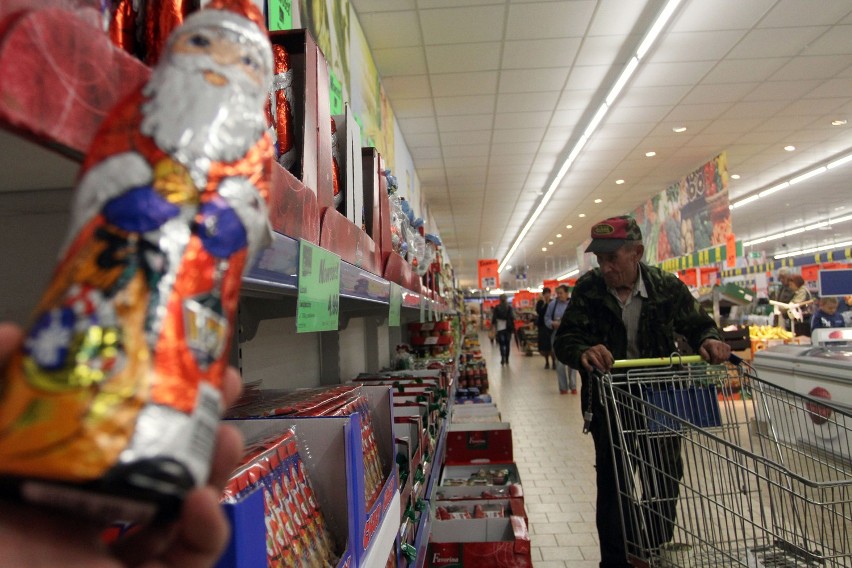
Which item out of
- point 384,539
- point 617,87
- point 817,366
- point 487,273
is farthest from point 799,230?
point 384,539

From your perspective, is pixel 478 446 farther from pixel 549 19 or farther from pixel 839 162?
pixel 839 162

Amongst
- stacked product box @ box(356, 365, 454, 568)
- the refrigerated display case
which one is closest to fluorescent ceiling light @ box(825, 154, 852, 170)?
the refrigerated display case

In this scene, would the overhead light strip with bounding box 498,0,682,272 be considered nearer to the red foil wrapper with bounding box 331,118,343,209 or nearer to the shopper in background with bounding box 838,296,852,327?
the red foil wrapper with bounding box 331,118,343,209

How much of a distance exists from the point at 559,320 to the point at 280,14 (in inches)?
311

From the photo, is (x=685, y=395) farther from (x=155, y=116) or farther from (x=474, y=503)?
(x=155, y=116)

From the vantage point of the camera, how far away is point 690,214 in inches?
390

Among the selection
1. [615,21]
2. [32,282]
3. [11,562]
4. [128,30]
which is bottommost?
[11,562]

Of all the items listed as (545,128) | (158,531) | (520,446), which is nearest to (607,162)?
(545,128)

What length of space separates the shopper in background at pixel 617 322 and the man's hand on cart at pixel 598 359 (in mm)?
180

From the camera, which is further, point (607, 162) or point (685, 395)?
point (607, 162)

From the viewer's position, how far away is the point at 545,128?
7.25m

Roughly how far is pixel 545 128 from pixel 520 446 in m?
3.97

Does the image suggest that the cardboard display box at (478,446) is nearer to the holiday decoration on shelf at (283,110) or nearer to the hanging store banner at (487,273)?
the holiday decoration on shelf at (283,110)

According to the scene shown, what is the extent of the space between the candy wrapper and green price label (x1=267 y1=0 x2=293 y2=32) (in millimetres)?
1754
